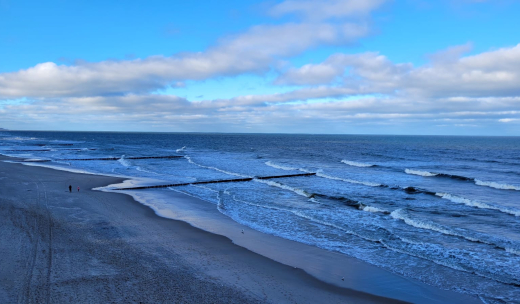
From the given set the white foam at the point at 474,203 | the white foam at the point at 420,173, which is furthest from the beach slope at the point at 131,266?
the white foam at the point at 420,173

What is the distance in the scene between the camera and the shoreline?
1210cm

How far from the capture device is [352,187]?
34875 mm

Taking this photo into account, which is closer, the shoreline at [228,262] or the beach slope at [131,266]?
the beach slope at [131,266]

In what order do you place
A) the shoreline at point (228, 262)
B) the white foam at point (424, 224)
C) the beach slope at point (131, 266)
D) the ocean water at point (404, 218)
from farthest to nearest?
the white foam at point (424, 224) → the ocean water at point (404, 218) → the shoreline at point (228, 262) → the beach slope at point (131, 266)

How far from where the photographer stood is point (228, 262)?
584 inches

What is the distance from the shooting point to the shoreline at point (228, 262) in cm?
1210

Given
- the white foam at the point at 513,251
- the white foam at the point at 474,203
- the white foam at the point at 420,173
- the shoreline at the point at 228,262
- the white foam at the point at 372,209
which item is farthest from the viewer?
the white foam at the point at 420,173

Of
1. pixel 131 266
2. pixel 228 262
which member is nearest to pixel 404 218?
pixel 228 262

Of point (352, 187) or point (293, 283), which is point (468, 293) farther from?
point (352, 187)

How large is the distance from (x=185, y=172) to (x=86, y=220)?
2653cm

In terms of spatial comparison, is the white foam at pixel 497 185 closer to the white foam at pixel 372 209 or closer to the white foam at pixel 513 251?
the white foam at pixel 372 209

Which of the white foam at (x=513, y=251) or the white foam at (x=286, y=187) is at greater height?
the white foam at (x=286, y=187)


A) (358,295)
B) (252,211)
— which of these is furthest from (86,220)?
(358,295)

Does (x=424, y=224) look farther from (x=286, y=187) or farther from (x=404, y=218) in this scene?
(x=286, y=187)
